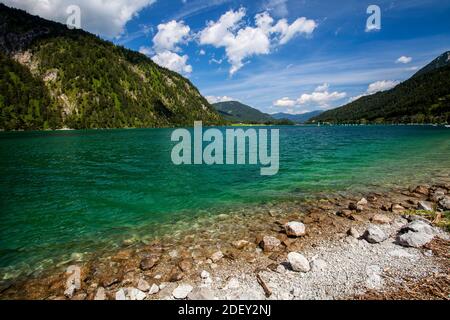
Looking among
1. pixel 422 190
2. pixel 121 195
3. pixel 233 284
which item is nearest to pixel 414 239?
pixel 233 284

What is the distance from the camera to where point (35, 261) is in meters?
11.2

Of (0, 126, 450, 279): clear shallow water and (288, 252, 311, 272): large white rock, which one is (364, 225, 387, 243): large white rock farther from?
(0, 126, 450, 279): clear shallow water

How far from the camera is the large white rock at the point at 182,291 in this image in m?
8.09

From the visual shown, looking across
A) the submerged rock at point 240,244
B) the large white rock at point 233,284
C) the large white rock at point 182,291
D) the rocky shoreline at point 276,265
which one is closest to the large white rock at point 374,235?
the rocky shoreline at point 276,265

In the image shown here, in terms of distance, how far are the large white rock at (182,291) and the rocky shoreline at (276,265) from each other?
0.11ft

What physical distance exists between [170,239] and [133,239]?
6.56ft

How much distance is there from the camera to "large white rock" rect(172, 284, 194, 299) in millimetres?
8086

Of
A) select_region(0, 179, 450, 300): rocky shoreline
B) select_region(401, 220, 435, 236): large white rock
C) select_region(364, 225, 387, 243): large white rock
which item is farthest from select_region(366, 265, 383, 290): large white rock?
select_region(401, 220, 435, 236): large white rock

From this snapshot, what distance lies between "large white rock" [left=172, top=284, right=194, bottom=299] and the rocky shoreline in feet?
0.11

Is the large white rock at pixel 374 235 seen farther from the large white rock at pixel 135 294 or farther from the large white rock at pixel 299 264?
the large white rock at pixel 135 294
